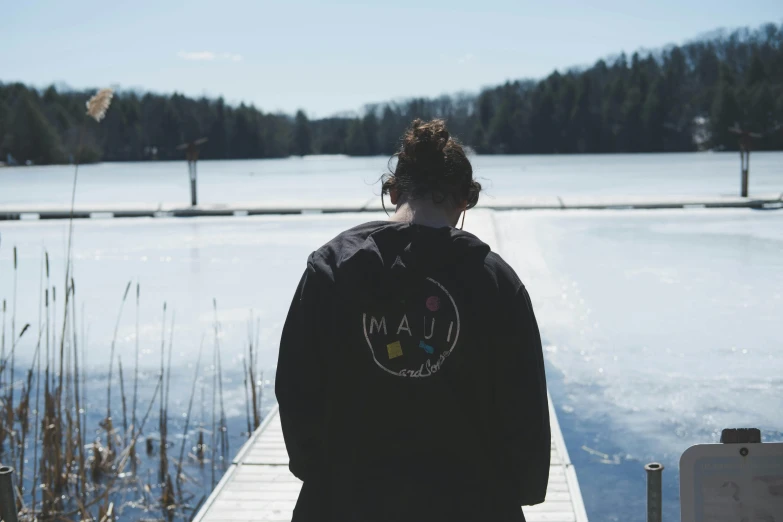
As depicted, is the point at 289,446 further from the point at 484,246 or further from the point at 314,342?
the point at 484,246

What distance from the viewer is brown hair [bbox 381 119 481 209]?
149cm

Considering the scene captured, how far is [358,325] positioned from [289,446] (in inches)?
11.8

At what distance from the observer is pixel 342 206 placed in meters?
15.6

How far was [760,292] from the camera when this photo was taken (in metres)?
7.47

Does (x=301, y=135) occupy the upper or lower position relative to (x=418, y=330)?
upper

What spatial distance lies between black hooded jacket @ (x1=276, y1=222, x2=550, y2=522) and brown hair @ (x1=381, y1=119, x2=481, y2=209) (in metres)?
0.09

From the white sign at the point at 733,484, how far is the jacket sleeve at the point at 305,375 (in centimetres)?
64

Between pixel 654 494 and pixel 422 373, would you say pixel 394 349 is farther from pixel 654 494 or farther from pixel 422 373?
pixel 654 494

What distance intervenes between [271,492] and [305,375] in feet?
6.24

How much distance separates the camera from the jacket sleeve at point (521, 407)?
4.64 ft

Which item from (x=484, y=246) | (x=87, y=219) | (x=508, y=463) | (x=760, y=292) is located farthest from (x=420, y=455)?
(x=87, y=219)

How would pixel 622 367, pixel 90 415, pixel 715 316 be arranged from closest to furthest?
pixel 90 415
pixel 622 367
pixel 715 316

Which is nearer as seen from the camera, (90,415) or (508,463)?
(508,463)

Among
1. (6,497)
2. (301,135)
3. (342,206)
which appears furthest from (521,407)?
(301,135)
